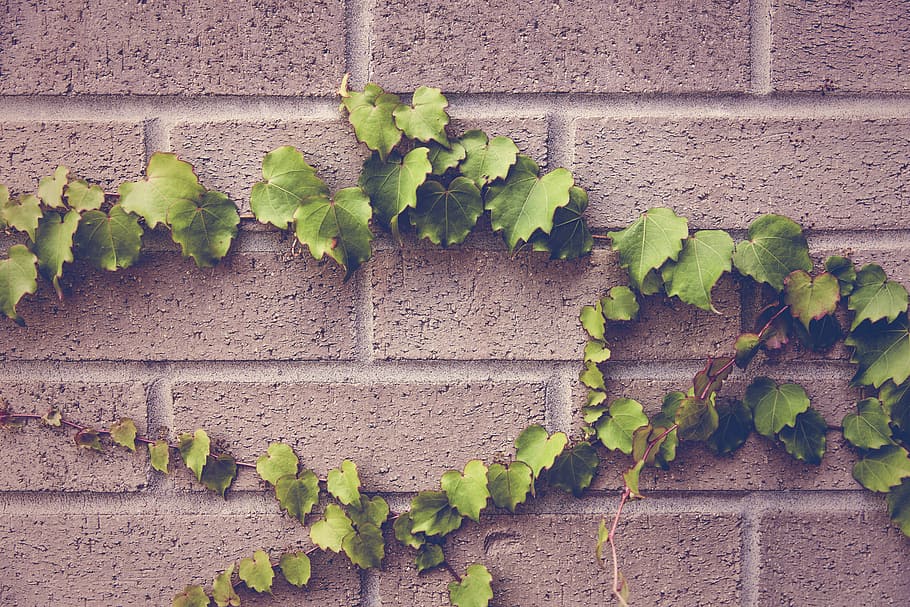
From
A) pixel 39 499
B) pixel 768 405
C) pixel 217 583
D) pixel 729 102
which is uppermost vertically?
pixel 729 102

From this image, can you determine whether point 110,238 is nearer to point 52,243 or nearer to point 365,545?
point 52,243

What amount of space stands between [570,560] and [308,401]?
0.39 meters

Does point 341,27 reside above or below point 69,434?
above

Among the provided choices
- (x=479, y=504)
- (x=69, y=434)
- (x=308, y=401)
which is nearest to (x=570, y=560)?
(x=479, y=504)

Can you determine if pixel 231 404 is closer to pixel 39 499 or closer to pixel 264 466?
pixel 264 466

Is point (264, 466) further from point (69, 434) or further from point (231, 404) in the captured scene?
point (69, 434)

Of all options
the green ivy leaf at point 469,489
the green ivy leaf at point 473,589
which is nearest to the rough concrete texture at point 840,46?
the green ivy leaf at point 469,489

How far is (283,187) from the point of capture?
0.73 meters

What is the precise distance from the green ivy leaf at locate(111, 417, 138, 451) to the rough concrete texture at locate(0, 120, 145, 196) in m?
0.29

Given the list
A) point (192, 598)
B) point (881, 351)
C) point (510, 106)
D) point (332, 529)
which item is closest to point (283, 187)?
point (510, 106)

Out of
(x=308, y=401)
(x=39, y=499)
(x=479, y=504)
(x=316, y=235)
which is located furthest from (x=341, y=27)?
(x=39, y=499)

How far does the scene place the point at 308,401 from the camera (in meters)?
0.78

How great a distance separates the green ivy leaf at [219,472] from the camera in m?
0.77

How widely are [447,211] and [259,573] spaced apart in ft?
1.65
